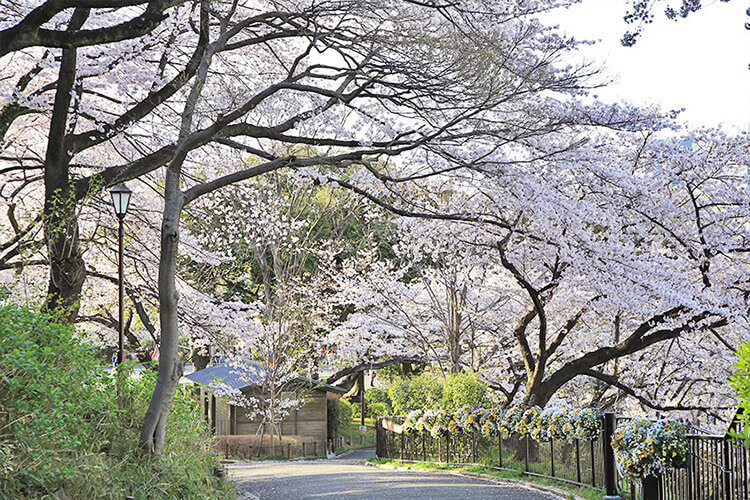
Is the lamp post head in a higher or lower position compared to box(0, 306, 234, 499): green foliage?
higher

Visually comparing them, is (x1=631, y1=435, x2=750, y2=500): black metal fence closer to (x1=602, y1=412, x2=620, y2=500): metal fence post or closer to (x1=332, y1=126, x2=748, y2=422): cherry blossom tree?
(x1=602, y1=412, x2=620, y2=500): metal fence post

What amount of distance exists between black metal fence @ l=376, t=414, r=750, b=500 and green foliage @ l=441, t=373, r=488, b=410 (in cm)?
68

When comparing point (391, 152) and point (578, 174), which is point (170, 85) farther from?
point (578, 174)

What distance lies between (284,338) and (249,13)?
15115 millimetres

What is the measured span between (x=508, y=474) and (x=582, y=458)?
282 centimetres

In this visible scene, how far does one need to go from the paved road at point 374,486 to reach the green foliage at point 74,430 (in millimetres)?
2295

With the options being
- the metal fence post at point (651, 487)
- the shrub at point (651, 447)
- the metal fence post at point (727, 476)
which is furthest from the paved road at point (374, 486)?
the metal fence post at point (727, 476)

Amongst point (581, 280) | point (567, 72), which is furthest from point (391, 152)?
point (581, 280)

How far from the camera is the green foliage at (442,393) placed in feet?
54.7

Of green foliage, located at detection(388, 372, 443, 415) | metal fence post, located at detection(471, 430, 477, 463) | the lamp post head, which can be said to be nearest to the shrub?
the lamp post head

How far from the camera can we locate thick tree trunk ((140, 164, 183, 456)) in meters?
8.23

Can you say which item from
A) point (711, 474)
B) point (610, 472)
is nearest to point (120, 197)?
point (610, 472)

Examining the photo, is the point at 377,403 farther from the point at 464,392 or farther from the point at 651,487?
the point at 651,487

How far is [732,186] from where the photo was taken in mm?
14453
